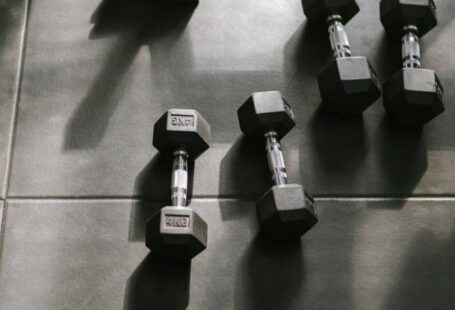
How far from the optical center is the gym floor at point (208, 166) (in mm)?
1233

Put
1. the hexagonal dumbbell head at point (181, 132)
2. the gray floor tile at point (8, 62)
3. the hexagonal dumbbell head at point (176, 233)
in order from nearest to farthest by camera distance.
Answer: the hexagonal dumbbell head at point (176, 233), the hexagonal dumbbell head at point (181, 132), the gray floor tile at point (8, 62)

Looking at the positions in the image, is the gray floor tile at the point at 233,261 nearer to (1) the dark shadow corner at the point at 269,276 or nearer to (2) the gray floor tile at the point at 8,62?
(1) the dark shadow corner at the point at 269,276

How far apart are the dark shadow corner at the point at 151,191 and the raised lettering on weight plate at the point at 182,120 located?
0.37 ft

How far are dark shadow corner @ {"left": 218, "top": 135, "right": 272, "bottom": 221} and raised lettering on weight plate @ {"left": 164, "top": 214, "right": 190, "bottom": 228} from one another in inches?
5.7

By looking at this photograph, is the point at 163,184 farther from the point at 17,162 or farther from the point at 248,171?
the point at 17,162

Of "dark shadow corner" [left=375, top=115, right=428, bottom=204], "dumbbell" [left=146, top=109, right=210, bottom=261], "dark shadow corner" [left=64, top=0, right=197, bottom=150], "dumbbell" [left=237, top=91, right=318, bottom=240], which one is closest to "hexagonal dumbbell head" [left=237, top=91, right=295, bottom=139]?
"dumbbell" [left=237, top=91, right=318, bottom=240]

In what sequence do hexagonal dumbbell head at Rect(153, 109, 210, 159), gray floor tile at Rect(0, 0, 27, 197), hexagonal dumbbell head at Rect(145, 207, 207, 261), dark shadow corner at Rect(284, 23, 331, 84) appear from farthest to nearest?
dark shadow corner at Rect(284, 23, 331, 84)
gray floor tile at Rect(0, 0, 27, 197)
hexagonal dumbbell head at Rect(153, 109, 210, 159)
hexagonal dumbbell head at Rect(145, 207, 207, 261)

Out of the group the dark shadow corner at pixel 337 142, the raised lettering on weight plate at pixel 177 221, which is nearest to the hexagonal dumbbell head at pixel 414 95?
the dark shadow corner at pixel 337 142

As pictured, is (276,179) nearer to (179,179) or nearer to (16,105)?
(179,179)

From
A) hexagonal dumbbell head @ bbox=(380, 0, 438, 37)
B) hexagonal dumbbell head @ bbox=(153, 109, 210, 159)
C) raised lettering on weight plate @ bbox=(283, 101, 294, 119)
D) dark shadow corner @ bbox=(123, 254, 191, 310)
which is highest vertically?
hexagonal dumbbell head @ bbox=(380, 0, 438, 37)

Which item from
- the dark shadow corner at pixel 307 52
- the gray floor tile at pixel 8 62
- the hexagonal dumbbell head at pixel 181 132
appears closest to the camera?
the hexagonal dumbbell head at pixel 181 132

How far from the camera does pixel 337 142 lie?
1.40 m

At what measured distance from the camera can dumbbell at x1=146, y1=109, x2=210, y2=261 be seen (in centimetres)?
118

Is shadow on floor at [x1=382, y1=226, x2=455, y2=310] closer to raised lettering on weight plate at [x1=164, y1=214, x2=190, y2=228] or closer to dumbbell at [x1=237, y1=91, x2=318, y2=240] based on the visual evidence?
dumbbell at [x1=237, y1=91, x2=318, y2=240]
